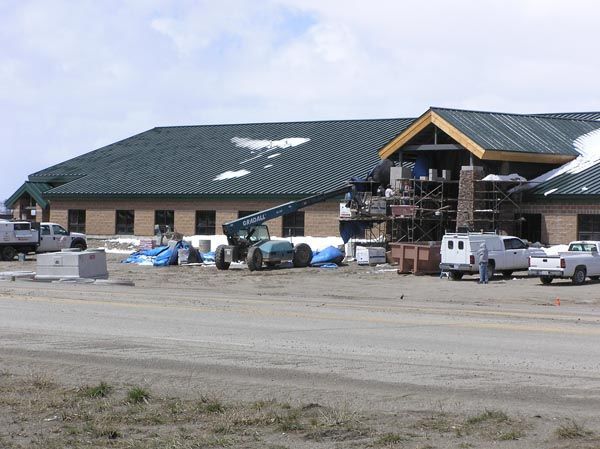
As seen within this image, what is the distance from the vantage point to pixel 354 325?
21969 mm

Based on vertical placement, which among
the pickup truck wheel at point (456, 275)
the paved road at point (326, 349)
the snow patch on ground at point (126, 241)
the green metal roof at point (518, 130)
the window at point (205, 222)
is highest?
the green metal roof at point (518, 130)

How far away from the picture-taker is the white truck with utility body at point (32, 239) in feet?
182

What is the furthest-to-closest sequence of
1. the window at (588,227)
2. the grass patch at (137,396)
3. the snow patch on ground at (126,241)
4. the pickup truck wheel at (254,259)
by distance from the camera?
the snow patch on ground at (126,241) < the window at (588,227) < the pickup truck wheel at (254,259) < the grass patch at (137,396)

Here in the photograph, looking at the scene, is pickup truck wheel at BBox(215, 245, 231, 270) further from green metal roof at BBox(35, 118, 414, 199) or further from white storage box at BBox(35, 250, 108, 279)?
green metal roof at BBox(35, 118, 414, 199)

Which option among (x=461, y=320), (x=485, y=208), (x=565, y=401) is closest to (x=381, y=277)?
(x=485, y=208)

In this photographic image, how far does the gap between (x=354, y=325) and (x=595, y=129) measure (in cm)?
3895

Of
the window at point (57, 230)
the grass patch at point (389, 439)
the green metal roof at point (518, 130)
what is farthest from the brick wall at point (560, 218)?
the grass patch at point (389, 439)

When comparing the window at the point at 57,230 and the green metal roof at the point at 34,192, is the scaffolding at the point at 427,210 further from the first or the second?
the green metal roof at the point at 34,192

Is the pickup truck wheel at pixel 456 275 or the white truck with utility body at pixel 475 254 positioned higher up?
the white truck with utility body at pixel 475 254

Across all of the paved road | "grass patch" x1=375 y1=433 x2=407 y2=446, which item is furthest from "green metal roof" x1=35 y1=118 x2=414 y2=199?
"grass patch" x1=375 y1=433 x2=407 y2=446

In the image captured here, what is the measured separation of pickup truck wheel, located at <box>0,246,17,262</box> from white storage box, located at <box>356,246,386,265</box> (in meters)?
19.2

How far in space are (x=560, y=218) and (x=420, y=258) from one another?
8.87 metres

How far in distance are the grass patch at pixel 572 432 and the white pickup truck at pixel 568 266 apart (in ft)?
88.1

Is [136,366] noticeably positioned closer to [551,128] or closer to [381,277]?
[381,277]
